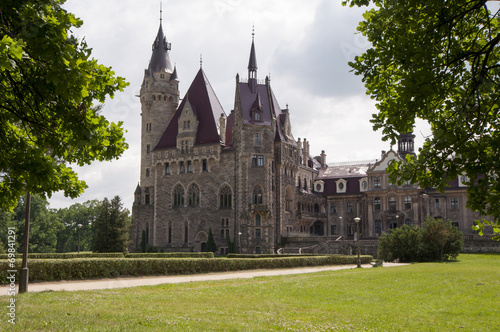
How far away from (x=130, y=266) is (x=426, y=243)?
27.0m

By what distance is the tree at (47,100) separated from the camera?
7883 millimetres

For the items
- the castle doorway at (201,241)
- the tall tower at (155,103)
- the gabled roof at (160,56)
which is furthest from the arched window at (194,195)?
the gabled roof at (160,56)

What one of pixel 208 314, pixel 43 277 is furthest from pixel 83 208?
pixel 208 314

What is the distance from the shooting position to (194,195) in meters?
67.8

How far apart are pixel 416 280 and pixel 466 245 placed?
37298mm

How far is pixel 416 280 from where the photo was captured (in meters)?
24.1

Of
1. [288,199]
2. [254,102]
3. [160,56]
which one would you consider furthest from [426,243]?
[160,56]

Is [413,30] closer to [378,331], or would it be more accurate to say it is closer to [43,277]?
[378,331]

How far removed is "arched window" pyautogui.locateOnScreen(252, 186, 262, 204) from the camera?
6384 centimetres

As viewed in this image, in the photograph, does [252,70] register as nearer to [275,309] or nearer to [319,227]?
[319,227]

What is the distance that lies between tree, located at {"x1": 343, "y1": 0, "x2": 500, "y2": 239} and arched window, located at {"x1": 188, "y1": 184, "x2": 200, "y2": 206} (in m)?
58.0

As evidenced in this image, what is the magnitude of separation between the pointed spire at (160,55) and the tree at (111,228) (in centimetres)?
2380

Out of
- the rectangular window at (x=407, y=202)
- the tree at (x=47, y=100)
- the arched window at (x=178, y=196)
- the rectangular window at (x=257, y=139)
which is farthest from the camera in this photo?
the rectangular window at (x=407, y=202)

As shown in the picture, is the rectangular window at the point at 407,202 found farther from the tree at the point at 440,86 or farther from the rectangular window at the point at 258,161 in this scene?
the tree at the point at 440,86
